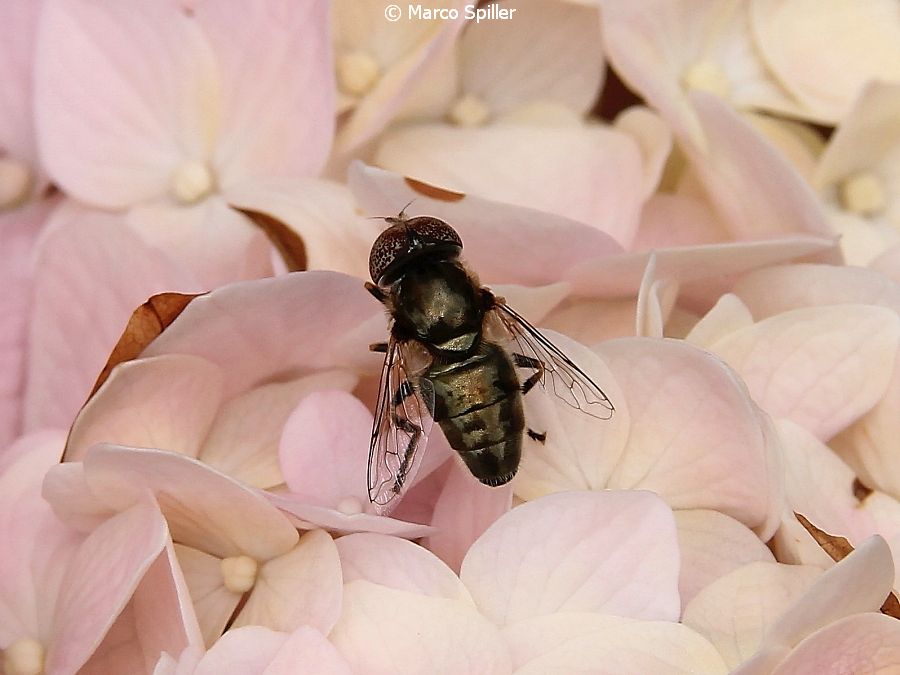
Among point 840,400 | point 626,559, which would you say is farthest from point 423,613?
point 840,400

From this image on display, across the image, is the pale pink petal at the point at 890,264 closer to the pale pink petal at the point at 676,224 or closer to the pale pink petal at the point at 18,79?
the pale pink petal at the point at 676,224

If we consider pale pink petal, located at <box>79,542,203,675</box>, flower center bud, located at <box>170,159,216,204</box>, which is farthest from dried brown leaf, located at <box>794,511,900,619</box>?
flower center bud, located at <box>170,159,216,204</box>

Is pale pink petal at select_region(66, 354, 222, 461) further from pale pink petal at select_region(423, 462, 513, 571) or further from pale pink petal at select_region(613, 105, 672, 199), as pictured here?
pale pink petal at select_region(613, 105, 672, 199)

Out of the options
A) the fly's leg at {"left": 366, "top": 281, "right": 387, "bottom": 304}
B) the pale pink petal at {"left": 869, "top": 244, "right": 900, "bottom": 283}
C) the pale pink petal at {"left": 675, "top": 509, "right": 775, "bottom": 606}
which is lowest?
the pale pink petal at {"left": 675, "top": 509, "right": 775, "bottom": 606}

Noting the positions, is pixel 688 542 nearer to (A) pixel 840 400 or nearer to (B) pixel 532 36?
(A) pixel 840 400

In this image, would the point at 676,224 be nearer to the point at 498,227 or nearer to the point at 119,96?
the point at 498,227

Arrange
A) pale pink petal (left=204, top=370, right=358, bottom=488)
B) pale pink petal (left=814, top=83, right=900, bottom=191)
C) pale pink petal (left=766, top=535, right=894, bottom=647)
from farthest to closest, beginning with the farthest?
pale pink petal (left=814, top=83, right=900, bottom=191) → pale pink petal (left=204, top=370, right=358, bottom=488) → pale pink petal (left=766, top=535, right=894, bottom=647)

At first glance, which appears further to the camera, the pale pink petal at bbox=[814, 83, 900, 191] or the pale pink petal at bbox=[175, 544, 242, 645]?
the pale pink petal at bbox=[814, 83, 900, 191]

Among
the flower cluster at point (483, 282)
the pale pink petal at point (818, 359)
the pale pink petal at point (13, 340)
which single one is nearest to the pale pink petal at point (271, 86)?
the flower cluster at point (483, 282)
